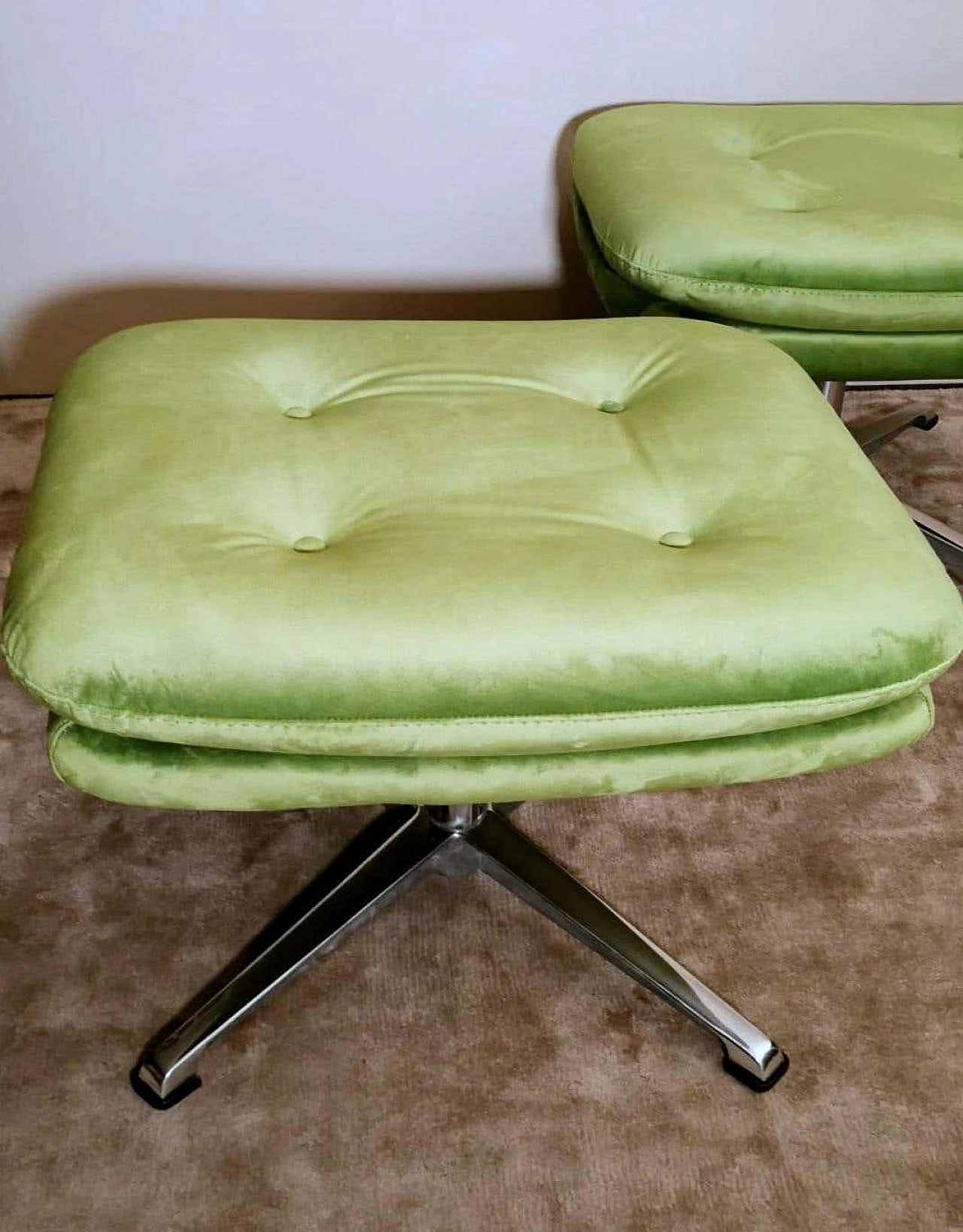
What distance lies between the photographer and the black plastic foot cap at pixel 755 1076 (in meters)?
1.02

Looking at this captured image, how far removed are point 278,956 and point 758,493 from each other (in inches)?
21.2

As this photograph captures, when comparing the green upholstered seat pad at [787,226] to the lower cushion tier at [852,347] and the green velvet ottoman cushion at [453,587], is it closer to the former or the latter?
the lower cushion tier at [852,347]

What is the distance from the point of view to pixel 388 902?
116 centimetres

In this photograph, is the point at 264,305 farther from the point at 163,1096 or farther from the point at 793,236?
the point at 163,1096

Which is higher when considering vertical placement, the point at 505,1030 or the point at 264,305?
the point at 264,305

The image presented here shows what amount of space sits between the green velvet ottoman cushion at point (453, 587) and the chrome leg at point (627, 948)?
261mm

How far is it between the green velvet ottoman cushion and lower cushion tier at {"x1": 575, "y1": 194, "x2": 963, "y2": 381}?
1.06 feet

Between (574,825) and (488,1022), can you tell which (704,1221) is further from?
(574,825)

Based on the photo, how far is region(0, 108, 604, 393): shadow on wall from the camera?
5.51 feet

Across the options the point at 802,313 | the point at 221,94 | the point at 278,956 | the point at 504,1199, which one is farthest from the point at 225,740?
the point at 221,94

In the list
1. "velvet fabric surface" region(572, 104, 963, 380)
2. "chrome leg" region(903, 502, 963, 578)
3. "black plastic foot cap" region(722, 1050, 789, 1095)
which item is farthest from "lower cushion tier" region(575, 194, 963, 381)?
"black plastic foot cap" region(722, 1050, 789, 1095)

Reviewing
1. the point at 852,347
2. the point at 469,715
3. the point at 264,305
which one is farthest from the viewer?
the point at 264,305

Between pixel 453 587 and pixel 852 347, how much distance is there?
0.71m

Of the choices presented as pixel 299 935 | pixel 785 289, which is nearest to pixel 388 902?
pixel 299 935
